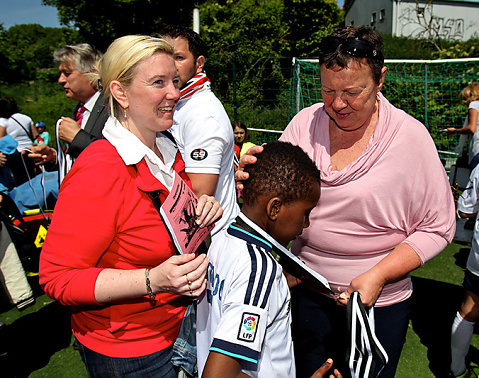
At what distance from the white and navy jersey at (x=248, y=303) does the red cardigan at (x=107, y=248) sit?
236 millimetres

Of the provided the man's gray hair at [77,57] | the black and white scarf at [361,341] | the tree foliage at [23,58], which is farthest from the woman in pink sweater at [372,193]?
the tree foliage at [23,58]

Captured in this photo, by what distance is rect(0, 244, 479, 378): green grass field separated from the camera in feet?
11.1

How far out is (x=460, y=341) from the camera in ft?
9.75

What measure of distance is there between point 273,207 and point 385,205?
0.60 metres

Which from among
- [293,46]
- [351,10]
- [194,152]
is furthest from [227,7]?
[194,152]

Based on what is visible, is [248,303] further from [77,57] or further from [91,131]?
[77,57]

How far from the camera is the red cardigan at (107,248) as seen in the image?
4.43 ft

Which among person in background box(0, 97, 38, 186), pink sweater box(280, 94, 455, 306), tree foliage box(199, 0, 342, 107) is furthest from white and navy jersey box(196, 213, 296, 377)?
tree foliage box(199, 0, 342, 107)

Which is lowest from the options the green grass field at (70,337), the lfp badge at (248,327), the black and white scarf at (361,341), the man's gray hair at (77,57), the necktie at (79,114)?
the green grass field at (70,337)

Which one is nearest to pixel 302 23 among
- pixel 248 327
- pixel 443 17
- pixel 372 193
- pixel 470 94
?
pixel 443 17

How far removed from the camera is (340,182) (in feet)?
5.99

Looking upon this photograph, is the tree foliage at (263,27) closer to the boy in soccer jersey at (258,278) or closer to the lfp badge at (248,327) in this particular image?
the boy in soccer jersey at (258,278)

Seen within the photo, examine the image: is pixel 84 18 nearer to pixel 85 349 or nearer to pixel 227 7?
pixel 227 7

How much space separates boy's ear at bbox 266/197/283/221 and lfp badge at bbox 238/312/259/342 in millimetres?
419
